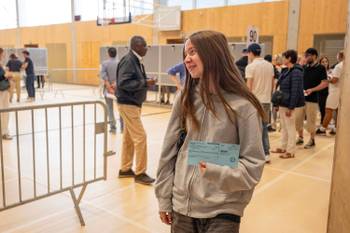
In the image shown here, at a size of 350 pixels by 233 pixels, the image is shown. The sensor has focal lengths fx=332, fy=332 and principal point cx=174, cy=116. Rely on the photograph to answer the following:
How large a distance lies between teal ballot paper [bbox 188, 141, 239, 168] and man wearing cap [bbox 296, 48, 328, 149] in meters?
4.95

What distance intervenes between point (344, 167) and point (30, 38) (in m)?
22.3

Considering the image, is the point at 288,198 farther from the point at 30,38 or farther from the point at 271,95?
the point at 30,38

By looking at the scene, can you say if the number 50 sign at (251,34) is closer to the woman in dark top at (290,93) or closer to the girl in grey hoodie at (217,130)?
the woman in dark top at (290,93)

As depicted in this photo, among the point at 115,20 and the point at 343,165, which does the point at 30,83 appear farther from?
the point at 343,165

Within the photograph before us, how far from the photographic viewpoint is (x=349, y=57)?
1999mm

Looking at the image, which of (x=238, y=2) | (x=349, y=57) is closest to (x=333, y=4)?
(x=238, y=2)

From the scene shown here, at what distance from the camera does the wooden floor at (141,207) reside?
3012 mm

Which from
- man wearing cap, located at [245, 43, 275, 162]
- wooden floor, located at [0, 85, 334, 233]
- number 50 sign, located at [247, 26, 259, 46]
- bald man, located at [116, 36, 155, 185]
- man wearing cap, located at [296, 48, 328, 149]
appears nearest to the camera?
wooden floor, located at [0, 85, 334, 233]

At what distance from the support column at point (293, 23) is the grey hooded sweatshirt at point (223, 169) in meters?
11.2

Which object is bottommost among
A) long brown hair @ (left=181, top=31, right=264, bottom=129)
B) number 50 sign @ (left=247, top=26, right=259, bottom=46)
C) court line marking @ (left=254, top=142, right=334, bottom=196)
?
court line marking @ (left=254, top=142, right=334, bottom=196)

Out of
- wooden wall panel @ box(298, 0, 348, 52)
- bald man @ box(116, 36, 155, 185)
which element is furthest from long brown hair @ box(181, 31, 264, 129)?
wooden wall panel @ box(298, 0, 348, 52)

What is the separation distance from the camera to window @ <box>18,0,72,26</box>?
1928 cm

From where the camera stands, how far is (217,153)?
1336 mm

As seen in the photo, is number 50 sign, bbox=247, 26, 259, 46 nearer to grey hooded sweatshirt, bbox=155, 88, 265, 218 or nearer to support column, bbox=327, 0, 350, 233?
support column, bbox=327, 0, 350, 233
